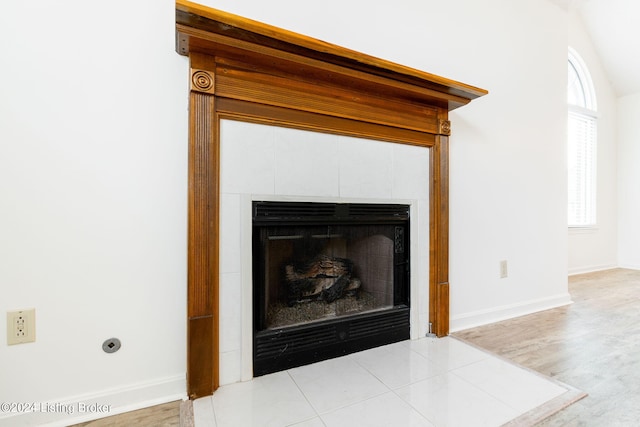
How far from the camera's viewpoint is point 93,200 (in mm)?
1174

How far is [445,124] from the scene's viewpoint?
1.82 m

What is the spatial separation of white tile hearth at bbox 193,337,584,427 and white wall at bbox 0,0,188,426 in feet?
1.22

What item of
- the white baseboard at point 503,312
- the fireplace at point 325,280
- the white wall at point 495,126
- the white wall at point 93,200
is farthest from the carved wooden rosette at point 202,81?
the white baseboard at point 503,312

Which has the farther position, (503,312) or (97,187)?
(503,312)

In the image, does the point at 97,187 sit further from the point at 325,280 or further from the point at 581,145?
the point at 581,145

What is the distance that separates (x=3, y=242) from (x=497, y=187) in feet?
8.78

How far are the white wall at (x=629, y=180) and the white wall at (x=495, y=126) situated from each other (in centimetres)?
255

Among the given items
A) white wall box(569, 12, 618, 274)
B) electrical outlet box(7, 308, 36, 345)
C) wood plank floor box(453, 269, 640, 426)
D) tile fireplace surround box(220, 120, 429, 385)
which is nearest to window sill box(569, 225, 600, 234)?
white wall box(569, 12, 618, 274)

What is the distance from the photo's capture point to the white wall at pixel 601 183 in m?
3.67

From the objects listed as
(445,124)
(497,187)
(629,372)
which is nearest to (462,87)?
(445,124)

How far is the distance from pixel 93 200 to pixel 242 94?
74 cm

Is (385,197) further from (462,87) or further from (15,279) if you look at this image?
(15,279)

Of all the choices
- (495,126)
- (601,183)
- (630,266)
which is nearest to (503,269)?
(495,126)

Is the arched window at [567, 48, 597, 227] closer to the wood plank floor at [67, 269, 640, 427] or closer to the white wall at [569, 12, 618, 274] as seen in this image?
the white wall at [569, 12, 618, 274]
